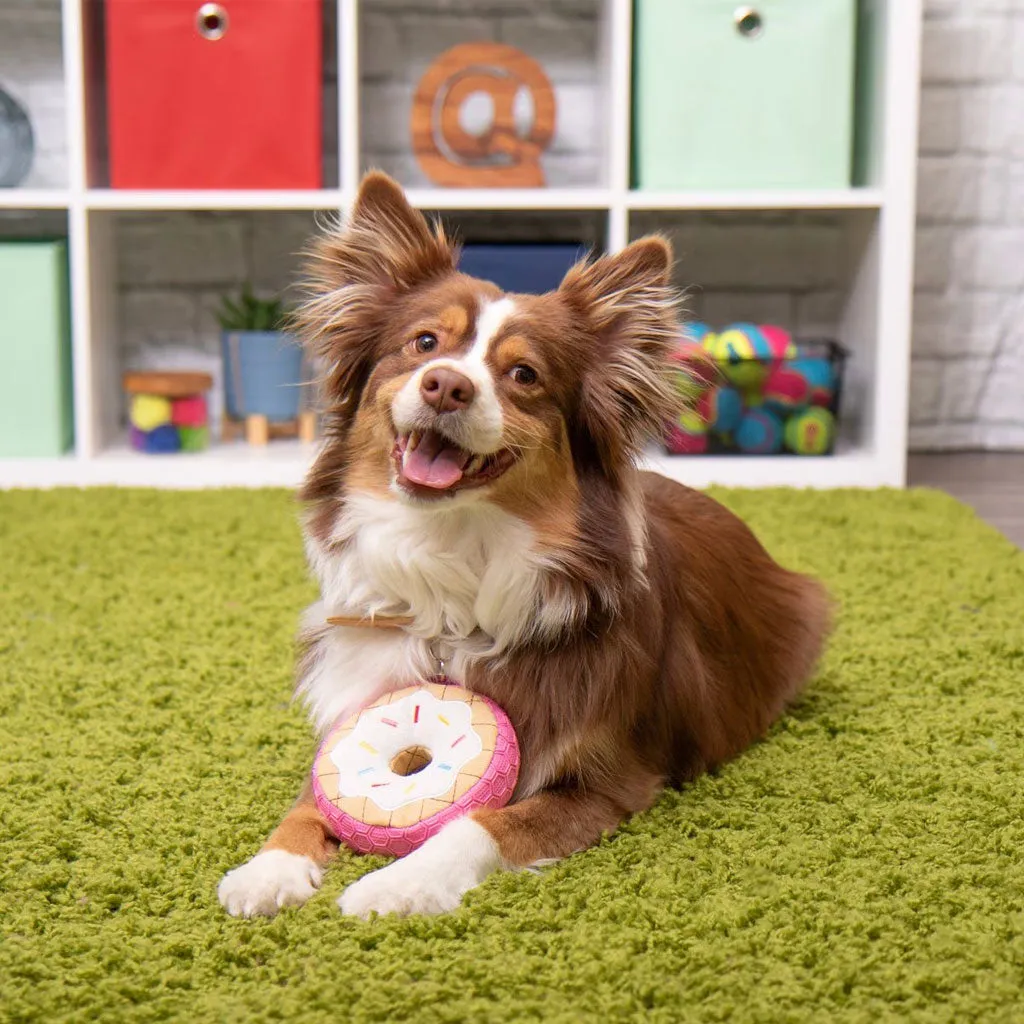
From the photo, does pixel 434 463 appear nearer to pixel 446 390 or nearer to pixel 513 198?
pixel 446 390

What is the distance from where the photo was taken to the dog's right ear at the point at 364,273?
6.23 feet

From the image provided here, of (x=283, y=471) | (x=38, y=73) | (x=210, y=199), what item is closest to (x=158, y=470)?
(x=283, y=471)

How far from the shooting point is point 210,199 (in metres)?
3.72

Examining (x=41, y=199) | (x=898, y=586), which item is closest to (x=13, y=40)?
(x=41, y=199)

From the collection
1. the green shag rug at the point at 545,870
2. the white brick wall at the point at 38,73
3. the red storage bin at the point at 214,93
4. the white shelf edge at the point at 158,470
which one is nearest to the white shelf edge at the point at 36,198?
the red storage bin at the point at 214,93

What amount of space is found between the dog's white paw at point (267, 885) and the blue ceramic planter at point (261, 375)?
8.05 ft

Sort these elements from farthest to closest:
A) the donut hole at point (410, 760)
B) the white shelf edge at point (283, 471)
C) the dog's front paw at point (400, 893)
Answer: the white shelf edge at point (283, 471) < the donut hole at point (410, 760) < the dog's front paw at point (400, 893)

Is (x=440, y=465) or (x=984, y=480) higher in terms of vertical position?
(x=440, y=465)

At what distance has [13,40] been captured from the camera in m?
4.21

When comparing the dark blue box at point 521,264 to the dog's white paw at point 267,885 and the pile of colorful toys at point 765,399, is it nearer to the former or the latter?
the pile of colorful toys at point 765,399

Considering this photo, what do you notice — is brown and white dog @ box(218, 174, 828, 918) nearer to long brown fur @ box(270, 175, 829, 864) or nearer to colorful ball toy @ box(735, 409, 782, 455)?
long brown fur @ box(270, 175, 829, 864)

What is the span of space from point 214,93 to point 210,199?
0.85 feet

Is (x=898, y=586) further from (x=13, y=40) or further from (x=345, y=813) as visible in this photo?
(x=13, y=40)

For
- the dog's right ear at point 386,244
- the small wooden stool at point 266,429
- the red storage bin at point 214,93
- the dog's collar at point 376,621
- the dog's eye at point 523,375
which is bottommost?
the dog's collar at point 376,621
